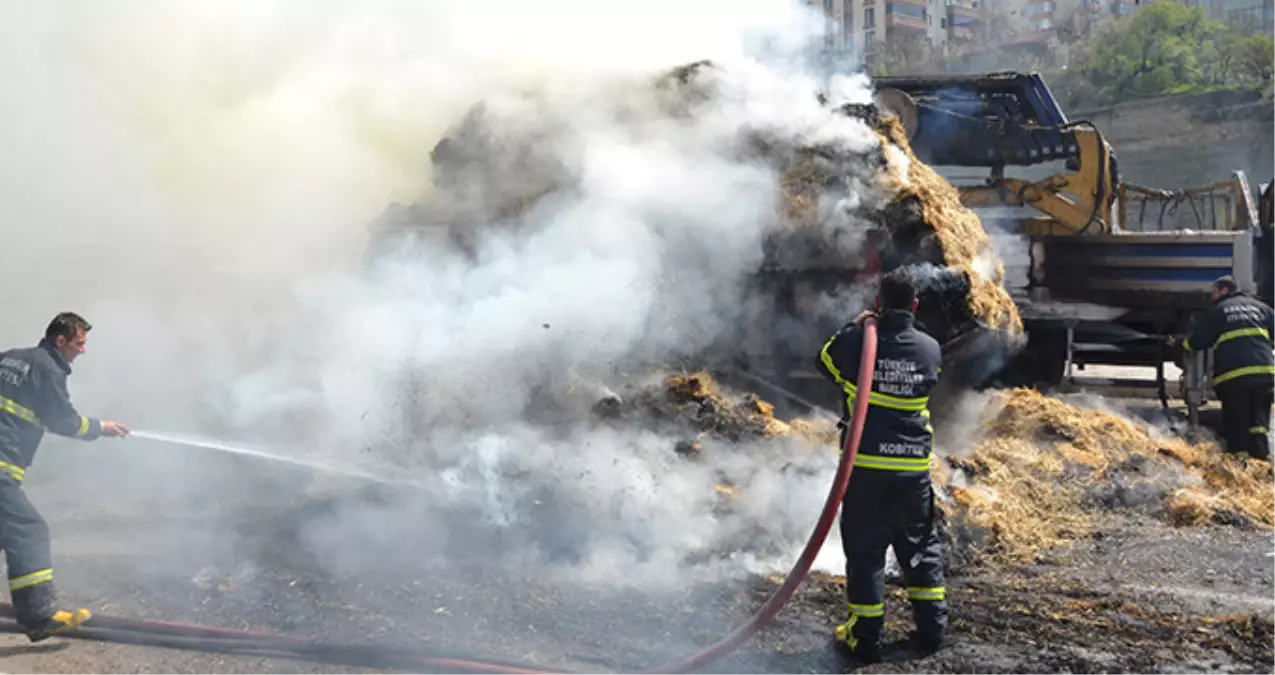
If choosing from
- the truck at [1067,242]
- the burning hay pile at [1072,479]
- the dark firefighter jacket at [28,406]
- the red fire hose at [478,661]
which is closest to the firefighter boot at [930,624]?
the red fire hose at [478,661]

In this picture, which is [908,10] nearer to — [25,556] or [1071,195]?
[1071,195]

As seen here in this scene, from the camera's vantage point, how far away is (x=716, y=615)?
14.2ft

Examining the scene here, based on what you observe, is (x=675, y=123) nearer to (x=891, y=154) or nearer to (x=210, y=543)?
(x=891, y=154)

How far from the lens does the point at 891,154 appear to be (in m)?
6.95

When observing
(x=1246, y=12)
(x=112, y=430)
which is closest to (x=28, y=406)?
(x=112, y=430)

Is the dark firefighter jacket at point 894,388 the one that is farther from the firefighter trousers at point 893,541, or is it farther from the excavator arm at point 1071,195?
the excavator arm at point 1071,195

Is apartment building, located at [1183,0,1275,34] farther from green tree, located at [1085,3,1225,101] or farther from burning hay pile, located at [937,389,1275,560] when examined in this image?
burning hay pile, located at [937,389,1275,560]

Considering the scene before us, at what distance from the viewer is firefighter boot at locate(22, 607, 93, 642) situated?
4.20 meters

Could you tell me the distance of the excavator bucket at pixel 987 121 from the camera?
9.41m

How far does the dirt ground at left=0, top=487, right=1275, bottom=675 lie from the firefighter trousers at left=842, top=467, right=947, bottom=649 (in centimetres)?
17

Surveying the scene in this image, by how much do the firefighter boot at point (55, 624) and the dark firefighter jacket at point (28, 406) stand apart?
658mm

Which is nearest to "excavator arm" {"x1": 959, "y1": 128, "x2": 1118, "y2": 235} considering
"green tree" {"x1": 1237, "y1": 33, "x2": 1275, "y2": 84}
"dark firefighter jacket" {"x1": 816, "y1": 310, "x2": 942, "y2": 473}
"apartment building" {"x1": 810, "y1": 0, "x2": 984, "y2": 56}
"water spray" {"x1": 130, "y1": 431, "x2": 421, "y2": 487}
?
"dark firefighter jacket" {"x1": 816, "y1": 310, "x2": 942, "y2": 473}

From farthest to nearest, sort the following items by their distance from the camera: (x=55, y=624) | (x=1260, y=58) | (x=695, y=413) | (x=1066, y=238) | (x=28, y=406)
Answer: (x=1260, y=58) < (x=1066, y=238) < (x=695, y=413) < (x=28, y=406) < (x=55, y=624)

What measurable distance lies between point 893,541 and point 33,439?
153 inches
